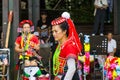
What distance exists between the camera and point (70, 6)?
48.5ft

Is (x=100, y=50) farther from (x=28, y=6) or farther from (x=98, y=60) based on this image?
(x=28, y=6)

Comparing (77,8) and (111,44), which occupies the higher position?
(77,8)

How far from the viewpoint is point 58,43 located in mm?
6496

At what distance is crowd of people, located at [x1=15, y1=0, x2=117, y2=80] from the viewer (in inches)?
229

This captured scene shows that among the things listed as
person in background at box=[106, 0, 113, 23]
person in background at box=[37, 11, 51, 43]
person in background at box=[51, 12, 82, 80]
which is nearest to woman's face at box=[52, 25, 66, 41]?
person in background at box=[51, 12, 82, 80]

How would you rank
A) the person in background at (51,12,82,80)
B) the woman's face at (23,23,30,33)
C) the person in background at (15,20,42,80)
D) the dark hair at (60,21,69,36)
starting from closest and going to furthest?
the person in background at (51,12,82,80) < the dark hair at (60,21,69,36) < the person in background at (15,20,42,80) < the woman's face at (23,23,30,33)

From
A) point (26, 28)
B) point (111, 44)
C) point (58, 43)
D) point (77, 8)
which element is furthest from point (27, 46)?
point (77, 8)

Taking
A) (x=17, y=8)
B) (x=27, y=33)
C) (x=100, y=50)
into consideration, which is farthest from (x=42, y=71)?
(x=17, y=8)

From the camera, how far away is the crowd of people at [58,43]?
5.82m

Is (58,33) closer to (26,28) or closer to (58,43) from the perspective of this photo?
(58,43)

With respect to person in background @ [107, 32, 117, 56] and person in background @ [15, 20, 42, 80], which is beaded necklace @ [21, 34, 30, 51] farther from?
person in background @ [107, 32, 117, 56]

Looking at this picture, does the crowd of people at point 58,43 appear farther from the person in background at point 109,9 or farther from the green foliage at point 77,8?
the green foliage at point 77,8

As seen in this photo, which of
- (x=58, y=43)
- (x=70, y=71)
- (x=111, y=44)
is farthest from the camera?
(x=111, y=44)

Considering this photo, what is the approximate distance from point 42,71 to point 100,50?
2018mm
